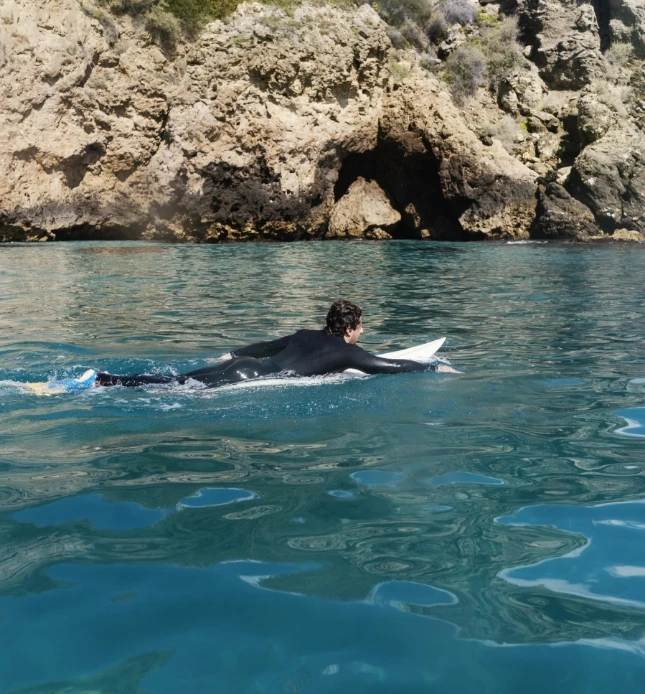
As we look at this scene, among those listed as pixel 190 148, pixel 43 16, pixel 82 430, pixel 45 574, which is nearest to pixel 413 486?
pixel 45 574

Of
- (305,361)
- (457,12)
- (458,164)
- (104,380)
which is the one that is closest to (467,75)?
(457,12)

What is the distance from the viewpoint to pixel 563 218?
23.2m

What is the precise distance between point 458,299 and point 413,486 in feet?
26.2

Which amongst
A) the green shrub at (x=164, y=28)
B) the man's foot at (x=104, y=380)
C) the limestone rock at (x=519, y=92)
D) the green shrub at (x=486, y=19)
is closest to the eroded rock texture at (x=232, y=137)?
the green shrub at (x=164, y=28)

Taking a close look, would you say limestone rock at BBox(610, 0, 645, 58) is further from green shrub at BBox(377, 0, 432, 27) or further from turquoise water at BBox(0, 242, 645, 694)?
turquoise water at BBox(0, 242, 645, 694)

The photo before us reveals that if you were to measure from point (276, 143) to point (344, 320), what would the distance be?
1731cm

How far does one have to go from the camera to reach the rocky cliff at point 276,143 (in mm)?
23188

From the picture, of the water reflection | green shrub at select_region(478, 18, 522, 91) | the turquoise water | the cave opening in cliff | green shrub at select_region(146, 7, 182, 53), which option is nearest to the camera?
the turquoise water

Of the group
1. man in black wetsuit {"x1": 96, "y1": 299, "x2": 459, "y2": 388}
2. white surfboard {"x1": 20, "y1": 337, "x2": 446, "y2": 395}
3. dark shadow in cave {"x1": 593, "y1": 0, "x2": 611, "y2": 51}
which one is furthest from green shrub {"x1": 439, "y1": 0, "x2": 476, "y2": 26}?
man in black wetsuit {"x1": 96, "y1": 299, "x2": 459, "y2": 388}

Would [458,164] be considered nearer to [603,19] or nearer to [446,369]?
[603,19]

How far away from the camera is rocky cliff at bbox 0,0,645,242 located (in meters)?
23.2

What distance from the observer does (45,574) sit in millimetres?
2814

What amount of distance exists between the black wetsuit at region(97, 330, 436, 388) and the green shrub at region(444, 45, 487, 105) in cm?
2310

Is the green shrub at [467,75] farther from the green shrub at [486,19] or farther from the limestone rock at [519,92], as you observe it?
the green shrub at [486,19]
